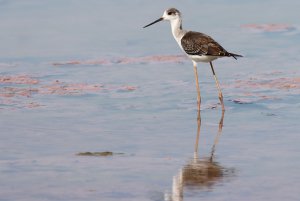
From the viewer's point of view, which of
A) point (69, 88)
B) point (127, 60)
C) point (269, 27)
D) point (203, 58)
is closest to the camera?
point (69, 88)

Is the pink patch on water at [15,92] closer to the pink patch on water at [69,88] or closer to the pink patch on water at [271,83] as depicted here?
the pink patch on water at [69,88]

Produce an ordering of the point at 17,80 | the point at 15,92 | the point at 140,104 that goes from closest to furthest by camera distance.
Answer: the point at 140,104 < the point at 15,92 < the point at 17,80

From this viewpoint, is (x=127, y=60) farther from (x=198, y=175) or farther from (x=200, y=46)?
Result: (x=198, y=175)

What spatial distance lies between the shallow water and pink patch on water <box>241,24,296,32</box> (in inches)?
1.0

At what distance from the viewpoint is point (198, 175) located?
9.91 m

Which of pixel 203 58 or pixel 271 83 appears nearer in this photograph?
pixel 271 83

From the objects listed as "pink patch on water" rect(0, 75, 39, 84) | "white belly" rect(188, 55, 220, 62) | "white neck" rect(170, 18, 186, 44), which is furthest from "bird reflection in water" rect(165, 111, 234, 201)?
"white neck" rect(170, 18, 186, 44)

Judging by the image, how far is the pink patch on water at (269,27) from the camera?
1898 cm

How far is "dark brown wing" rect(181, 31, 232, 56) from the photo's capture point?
49.2 feet

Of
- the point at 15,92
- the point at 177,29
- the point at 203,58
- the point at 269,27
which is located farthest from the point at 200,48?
the point at 269,27

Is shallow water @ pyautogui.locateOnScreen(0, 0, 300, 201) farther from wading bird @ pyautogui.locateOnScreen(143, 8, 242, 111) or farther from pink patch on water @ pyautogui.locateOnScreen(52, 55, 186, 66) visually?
wading bird @ pyautogui.locateOnScreen(143, 8, 242, 111)

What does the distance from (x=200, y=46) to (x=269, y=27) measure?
176 inches

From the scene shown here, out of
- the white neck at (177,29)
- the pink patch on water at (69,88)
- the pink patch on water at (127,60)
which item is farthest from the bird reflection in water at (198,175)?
the pink patch on water at (127,60)

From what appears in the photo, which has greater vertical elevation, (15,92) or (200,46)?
(200,46)
